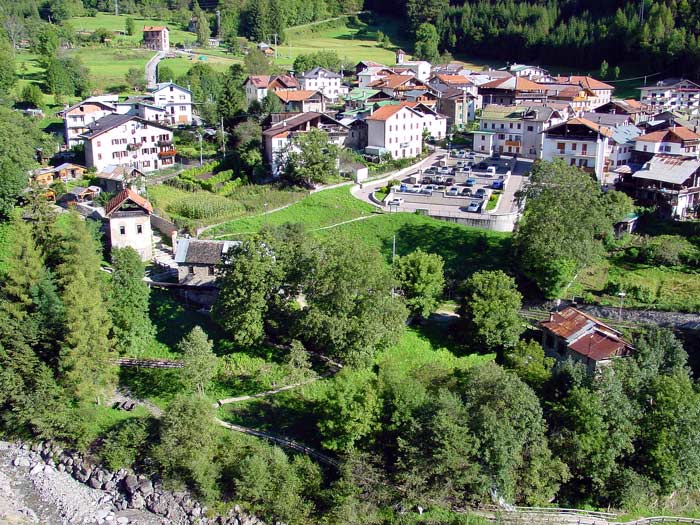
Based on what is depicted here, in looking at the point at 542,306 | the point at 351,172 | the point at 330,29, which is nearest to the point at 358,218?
the point at 351,172

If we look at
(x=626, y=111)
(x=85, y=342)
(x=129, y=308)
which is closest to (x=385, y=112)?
(x=626, y=111)

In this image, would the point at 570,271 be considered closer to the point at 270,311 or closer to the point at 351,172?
the point at 270,311

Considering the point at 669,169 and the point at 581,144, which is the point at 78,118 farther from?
the point at 669,169

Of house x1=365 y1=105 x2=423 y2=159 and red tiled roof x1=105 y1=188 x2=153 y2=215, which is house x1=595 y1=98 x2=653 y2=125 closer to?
house x1=365 y1=105 x2=423 y2=159

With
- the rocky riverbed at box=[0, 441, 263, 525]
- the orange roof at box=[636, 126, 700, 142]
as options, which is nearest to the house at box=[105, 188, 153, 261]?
the rocky riverbed at box=[0, 441, 263, 525]

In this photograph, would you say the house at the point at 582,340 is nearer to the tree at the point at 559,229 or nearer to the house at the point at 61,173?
the tree at the point at 559,229

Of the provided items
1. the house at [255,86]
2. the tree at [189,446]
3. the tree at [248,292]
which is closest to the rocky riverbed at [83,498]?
the tree at [189,446]
